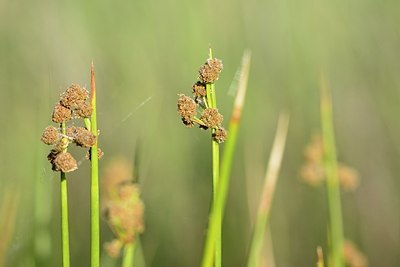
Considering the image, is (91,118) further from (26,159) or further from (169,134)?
(169,134)

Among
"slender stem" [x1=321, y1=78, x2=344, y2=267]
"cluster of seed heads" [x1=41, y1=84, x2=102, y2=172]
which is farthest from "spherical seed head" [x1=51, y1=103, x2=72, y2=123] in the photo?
"slender stem" [x1=321, y1=78, x2=344, y2=267]

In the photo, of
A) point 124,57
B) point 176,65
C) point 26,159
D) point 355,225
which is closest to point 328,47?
point 176,65

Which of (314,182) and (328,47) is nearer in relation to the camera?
(314,182)

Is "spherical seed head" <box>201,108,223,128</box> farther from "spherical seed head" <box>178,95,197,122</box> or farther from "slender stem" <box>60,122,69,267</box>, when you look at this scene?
"slender stem" <box>60,122,69,267</box>

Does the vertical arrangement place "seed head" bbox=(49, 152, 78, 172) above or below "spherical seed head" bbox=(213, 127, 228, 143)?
below

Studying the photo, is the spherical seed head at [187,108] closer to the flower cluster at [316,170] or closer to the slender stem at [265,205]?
the slender stem at [265,205]

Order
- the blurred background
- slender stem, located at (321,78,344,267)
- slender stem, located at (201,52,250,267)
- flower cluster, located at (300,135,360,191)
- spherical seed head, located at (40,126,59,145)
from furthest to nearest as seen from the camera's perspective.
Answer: the blurred background < flower cluster, located at (300,135,360,191) < slender stem, located at (321,78,344,267) < spherical seed head, located at (40,126,59,145) < slender stem, located at (201,52,250,267)
